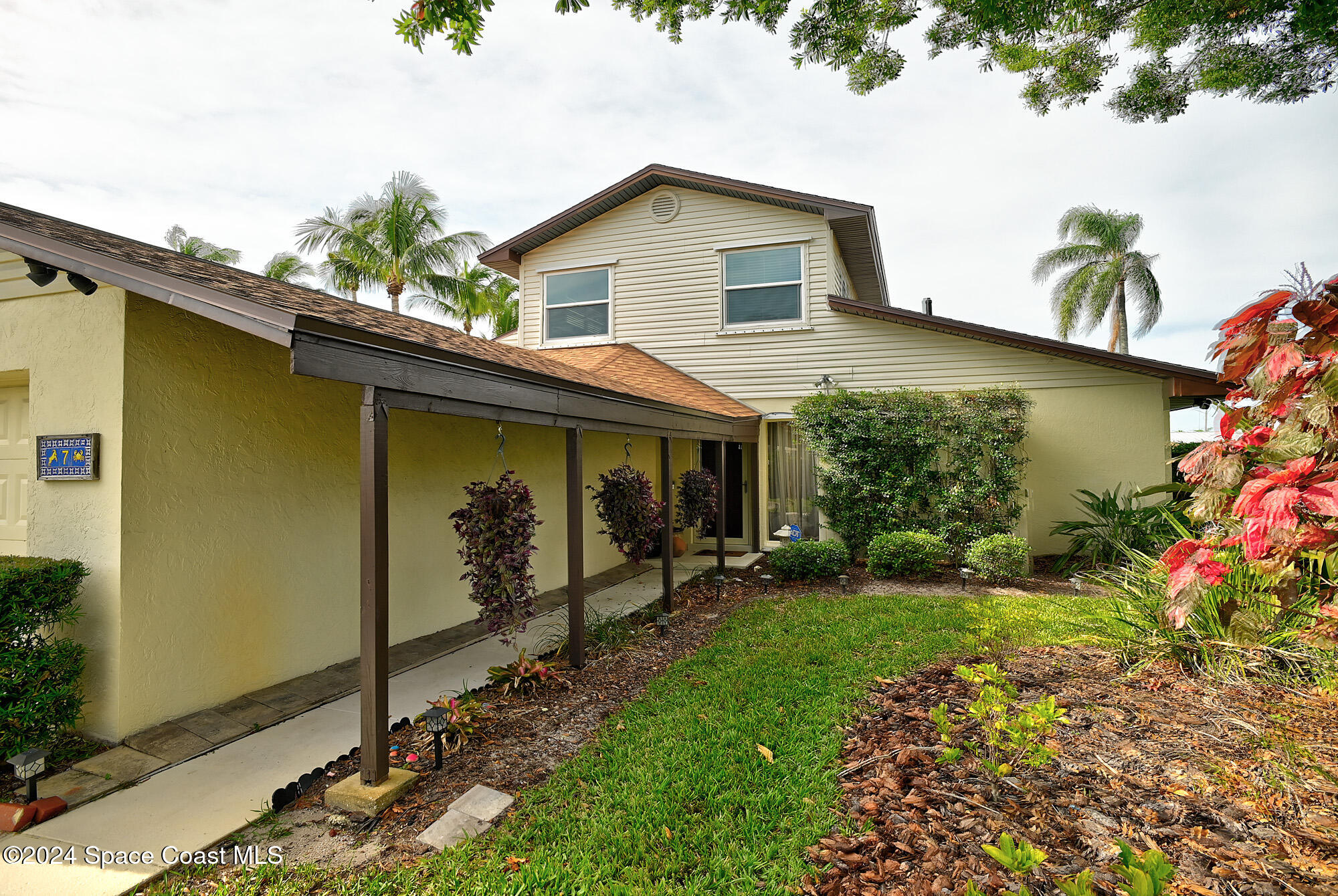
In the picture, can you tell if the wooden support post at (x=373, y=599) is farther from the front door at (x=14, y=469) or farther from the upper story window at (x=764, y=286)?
the upper story window at (x=764, y=286)

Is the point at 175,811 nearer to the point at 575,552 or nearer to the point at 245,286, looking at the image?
the point at 575,552

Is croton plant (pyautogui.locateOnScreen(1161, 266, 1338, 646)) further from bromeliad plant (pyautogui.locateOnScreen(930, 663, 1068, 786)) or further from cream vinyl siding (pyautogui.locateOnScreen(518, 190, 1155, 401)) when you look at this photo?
cream vinyl siding (pyautogui.locateOnScreen(518, 190, 1155, 401))

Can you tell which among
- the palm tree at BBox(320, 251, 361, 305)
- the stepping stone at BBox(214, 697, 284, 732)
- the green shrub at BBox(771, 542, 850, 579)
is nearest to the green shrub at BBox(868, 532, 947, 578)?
the green shrub at BBox(771, 542, 850, 579)

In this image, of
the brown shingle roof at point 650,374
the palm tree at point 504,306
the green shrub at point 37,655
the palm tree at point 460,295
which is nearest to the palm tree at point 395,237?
the palm tree at point 460,295

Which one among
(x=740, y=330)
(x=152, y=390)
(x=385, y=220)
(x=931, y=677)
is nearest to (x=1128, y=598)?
(x=931, y=677)

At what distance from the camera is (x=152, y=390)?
12.3 ft

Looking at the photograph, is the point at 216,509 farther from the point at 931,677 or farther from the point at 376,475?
the point at 931,677

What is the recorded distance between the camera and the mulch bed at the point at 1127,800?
210 cm

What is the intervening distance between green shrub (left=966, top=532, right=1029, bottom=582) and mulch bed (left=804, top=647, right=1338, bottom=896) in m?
4.45

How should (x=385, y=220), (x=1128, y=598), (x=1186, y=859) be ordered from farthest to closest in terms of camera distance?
(x=385, y=220)
(x=1128, y=598)
(x=1186, y=859)

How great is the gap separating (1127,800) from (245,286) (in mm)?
5291

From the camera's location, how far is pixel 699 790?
3.03m

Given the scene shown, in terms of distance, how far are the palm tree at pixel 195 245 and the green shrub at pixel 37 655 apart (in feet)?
99.0

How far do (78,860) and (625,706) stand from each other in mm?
2775
